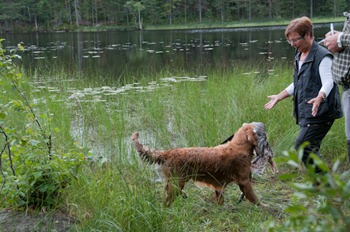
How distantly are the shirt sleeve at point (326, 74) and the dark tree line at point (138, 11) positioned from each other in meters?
62.2

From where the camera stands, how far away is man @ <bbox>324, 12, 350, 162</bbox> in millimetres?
3184

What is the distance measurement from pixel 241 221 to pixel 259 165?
723mm

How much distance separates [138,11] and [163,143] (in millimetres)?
63649

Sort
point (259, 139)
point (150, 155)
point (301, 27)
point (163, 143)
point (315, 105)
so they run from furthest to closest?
Result: point (163, 143)
point (259, 139)
point (150, 155)
point (301, 27)
point (315, 105)

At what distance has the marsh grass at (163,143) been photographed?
3.18 m

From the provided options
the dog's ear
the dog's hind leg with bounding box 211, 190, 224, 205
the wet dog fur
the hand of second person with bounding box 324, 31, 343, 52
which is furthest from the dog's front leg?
the hand of second person with bounding box 324, 31, 343, 52

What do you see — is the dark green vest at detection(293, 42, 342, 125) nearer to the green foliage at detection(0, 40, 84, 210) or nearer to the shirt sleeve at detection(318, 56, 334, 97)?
the shirt sleeve at detection(318, 56, 334, 97)

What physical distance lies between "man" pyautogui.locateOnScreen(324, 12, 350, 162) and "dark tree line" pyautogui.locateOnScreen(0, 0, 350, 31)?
6237cm

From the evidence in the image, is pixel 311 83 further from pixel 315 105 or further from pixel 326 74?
pixel 315 105

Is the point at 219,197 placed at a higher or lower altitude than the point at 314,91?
lower

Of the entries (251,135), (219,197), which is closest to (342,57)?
(251,135)

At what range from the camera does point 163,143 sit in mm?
5586

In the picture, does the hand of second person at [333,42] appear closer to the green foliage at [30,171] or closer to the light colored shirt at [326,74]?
the light colored shirt at [326,74]

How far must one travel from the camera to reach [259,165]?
4.12 metres
